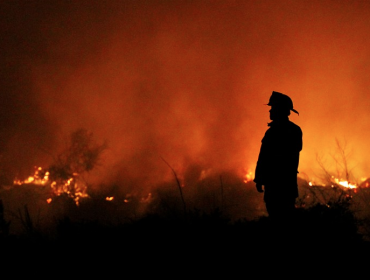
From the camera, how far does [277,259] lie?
442 cm

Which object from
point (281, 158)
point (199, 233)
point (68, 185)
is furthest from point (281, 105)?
point (68, 185)

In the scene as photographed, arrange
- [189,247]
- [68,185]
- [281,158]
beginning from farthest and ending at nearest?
[68,185], [189,247], [281,158]

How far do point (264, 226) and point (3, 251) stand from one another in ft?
16.9

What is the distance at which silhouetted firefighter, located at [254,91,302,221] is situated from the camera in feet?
14.8

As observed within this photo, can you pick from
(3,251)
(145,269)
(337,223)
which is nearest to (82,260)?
(145,269)

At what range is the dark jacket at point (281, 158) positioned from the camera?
14.7 ft

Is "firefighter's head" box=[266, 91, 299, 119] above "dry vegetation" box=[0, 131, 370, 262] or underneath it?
above

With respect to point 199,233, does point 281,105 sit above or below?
above

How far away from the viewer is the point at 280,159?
4.54 m

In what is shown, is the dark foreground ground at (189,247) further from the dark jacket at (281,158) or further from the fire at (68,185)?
the fire at (68,185)

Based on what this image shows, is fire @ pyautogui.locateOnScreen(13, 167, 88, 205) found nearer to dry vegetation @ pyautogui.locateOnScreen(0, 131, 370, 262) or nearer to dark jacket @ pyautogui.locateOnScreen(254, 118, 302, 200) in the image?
dry vegetation @ pyautogui.locateOnScreen(0, 131, 370, 262)

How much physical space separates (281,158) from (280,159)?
2 centimetres

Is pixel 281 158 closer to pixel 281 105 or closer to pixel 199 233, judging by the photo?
pixel 281 105

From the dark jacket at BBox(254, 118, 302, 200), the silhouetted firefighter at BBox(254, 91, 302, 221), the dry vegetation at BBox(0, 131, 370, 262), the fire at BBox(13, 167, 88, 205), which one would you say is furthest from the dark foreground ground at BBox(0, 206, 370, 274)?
the fire at BBox(13, 167, 88, 205)
